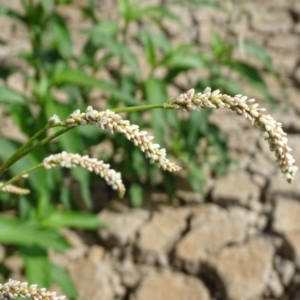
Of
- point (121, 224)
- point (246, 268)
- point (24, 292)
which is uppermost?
point (121, 224)

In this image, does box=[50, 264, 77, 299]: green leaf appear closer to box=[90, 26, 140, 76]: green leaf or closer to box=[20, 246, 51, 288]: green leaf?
box=[20, 246, 51, 288]: green leaf

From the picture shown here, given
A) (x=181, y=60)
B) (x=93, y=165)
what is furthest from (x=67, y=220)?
(x=93, y=165)

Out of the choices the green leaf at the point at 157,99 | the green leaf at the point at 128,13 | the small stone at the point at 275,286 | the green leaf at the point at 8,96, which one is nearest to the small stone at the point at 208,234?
the small stone at the point at 275,286

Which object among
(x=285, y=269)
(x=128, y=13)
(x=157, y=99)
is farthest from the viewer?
(x=285, y=269)

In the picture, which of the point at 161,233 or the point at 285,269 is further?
the point at 161,233

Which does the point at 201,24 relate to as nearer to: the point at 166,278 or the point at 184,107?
the point at 166,278

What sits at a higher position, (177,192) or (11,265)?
(177,192)

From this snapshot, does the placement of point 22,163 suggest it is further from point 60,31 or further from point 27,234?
point 60,31

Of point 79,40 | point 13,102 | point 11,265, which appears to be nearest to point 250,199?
point 11,265
